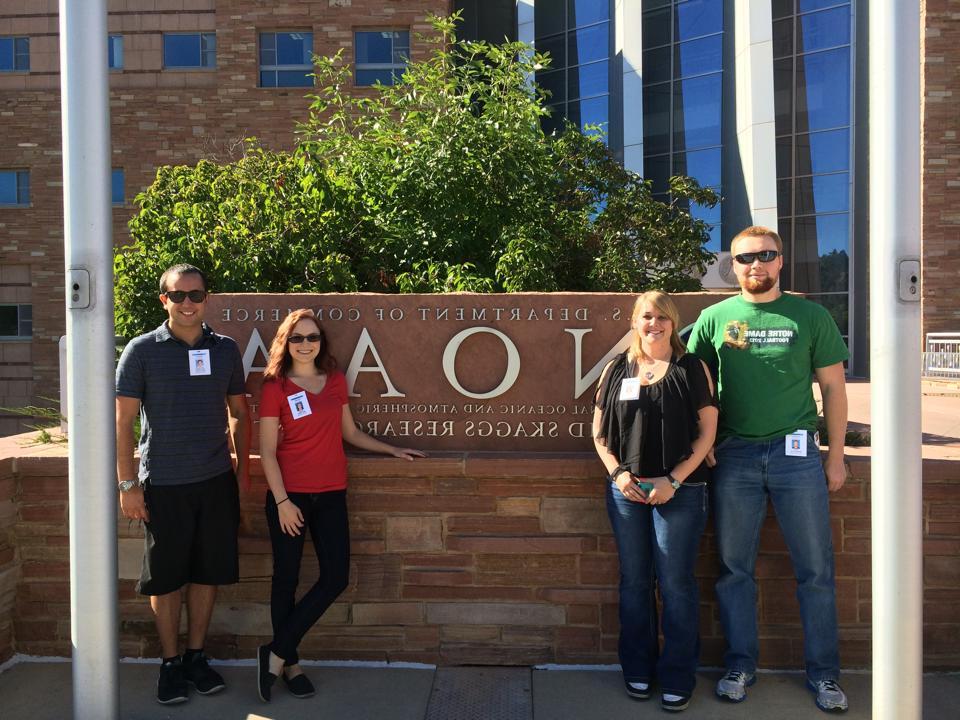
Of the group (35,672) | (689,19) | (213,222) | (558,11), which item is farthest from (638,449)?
(558,11)

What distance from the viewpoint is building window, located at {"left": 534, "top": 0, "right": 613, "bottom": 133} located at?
2770 centimetres

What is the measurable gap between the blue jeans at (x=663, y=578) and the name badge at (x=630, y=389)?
1.38 ft

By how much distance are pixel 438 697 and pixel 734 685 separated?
4.34ft

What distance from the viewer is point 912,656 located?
2.92 meters

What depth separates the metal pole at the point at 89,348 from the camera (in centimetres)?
299

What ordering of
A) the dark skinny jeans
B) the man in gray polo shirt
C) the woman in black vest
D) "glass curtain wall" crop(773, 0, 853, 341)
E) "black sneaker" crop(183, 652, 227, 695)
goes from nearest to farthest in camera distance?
the woman in black vest < the man in gray polo shirt < the dark skinny jeans < "black sneaker" crop(183, 652, 227, 695) < "glass curtain wall" crop(773, 0, 853, 341)

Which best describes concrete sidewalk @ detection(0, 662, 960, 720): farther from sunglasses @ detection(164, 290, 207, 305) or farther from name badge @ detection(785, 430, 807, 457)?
sunglasses @ detection(164, 290, 207, 305)

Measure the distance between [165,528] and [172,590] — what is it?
0.29 m

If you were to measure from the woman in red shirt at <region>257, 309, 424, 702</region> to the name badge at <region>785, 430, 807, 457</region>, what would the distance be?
1949 millimetres

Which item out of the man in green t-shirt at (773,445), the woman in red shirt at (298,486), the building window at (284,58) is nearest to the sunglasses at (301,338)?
the woman in red shirt at (298,486)

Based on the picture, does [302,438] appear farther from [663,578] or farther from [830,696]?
[830,696]

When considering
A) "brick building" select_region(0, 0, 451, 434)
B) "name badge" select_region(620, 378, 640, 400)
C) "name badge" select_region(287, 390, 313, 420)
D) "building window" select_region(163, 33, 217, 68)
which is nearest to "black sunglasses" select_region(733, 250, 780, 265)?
"name badge" select_region(620, 378, 640, 400)

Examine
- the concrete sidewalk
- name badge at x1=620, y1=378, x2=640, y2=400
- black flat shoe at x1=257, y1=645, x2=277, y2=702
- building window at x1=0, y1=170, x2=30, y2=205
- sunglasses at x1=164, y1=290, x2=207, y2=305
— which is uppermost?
building window at x1=0, y1=170, x2=30, y2=205

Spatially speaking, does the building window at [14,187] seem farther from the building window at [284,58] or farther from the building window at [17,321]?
the building window at [284,58]
